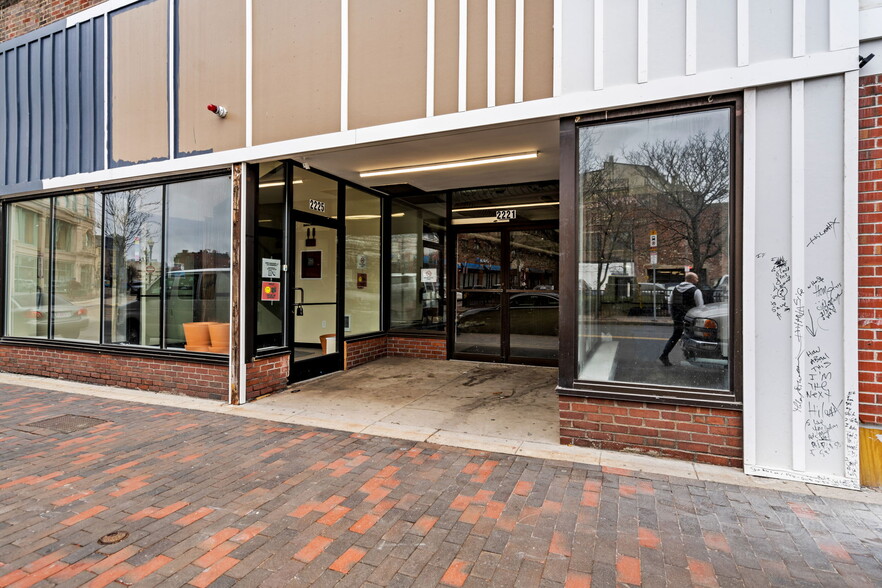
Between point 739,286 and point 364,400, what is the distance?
4.20 meters

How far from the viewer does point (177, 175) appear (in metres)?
6.09

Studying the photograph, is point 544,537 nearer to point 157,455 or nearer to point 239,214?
point 157,455

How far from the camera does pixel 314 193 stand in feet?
22.1

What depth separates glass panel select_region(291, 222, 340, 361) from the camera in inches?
270

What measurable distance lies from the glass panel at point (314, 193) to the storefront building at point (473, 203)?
0.15 ft

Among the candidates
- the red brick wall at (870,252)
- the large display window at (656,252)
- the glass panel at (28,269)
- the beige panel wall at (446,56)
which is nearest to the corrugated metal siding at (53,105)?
the glass panel at (28,269)

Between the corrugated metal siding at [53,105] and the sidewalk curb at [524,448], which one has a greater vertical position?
the corrugated metal siding at [53,105]

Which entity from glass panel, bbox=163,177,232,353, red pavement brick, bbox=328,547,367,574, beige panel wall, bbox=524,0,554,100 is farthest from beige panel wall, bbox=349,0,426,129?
red pavement brick, bbox=328,547,367,574

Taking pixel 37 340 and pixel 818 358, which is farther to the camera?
pixel 37 340

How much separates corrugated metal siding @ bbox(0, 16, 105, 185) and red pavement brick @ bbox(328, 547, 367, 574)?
6.93m

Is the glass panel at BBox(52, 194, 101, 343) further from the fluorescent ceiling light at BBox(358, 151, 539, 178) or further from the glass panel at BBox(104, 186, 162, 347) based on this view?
the fluorescent ceiling light at BBox(358, 151, 539, 178)

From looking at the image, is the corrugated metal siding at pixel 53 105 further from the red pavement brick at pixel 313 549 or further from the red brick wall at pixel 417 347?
the red pavement brick at pixel 313 549

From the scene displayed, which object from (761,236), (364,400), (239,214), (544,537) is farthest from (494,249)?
(544,537)

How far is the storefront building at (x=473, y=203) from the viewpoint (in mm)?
3355
